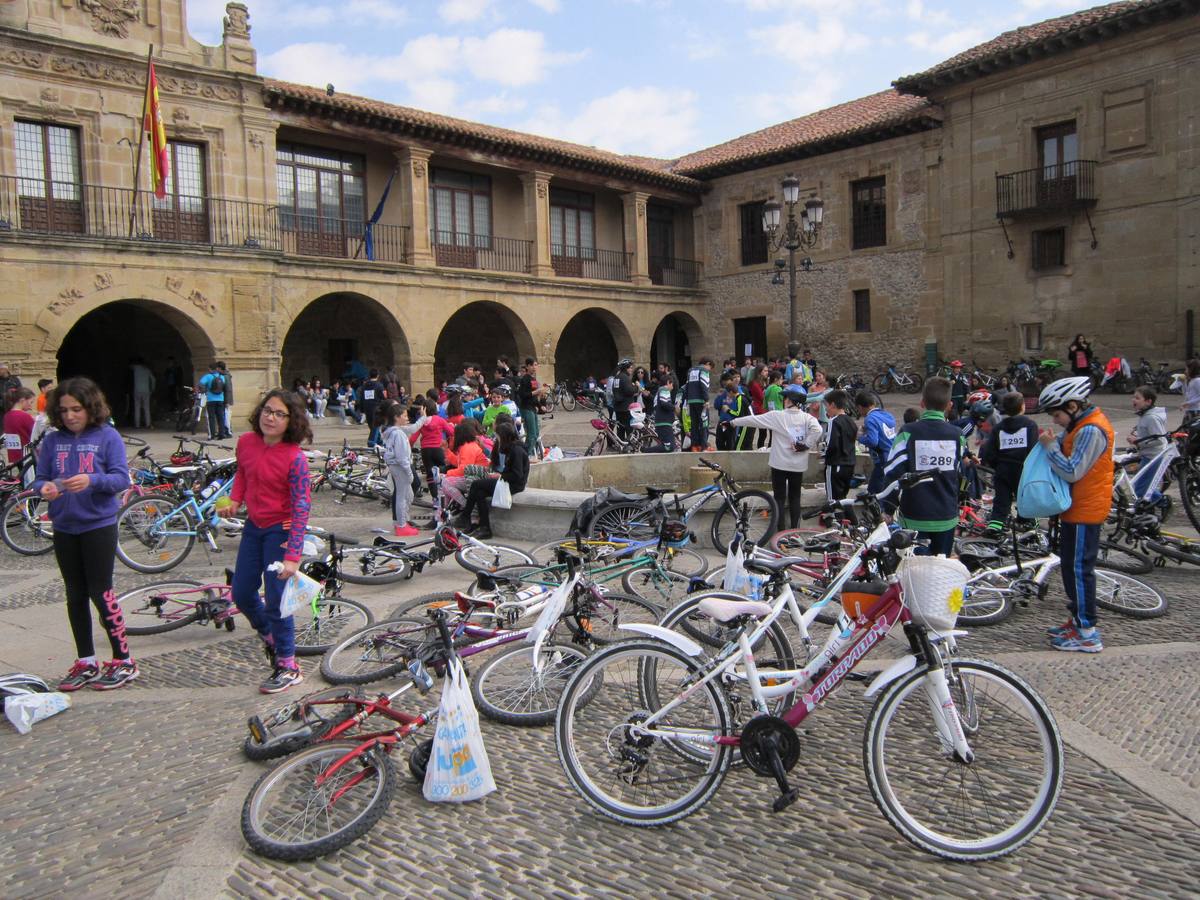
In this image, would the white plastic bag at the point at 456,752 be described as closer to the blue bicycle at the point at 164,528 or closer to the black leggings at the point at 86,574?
the black leggings at the point at 86,574

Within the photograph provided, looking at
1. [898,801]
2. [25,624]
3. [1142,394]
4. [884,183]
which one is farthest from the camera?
[884,183]

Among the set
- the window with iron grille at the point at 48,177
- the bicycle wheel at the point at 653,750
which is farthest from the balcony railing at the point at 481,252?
the bicycle wheel at the point at 653,750

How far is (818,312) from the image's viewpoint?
28.7m

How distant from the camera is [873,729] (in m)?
3.17

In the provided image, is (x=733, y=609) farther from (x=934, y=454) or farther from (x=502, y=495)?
(x=502, y=495)

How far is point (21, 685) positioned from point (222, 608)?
1355 millimetres

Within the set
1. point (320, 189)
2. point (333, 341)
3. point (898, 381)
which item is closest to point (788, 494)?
point (320, 189)

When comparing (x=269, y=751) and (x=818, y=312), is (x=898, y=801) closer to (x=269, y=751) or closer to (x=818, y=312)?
(x=269, y=751)

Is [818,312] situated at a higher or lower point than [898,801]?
higher

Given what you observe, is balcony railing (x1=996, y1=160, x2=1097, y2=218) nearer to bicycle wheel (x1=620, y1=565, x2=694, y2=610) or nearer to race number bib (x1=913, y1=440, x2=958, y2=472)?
race number bib (x1=913, y1=440, x2=958, y2=472)

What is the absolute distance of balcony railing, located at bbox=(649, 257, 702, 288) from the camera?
3083 cm

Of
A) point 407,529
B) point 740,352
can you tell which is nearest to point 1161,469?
point 407,529

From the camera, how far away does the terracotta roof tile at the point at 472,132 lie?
21.3 metres

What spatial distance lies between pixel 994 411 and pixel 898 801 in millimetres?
7169
